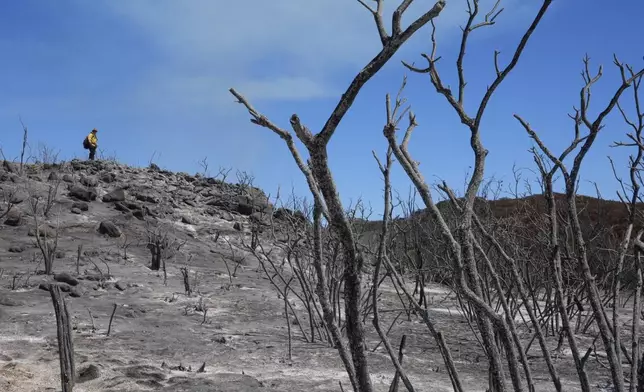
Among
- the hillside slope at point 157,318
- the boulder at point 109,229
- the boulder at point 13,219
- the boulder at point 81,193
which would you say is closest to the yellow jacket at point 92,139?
the hillside slope at point 157,318

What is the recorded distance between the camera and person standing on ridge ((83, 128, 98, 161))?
2158cm

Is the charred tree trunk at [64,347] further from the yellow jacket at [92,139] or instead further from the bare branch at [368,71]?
the yellow jacket at [92,139]

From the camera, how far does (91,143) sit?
70.8 feet

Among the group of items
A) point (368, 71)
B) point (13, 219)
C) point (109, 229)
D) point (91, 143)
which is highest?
point (91, 143)

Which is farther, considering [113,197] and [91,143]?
[91,143]

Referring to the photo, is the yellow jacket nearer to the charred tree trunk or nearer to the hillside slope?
the hillside slope

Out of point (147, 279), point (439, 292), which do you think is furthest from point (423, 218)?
point (147, 279)

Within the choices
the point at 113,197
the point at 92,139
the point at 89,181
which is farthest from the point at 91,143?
the point at 113,197

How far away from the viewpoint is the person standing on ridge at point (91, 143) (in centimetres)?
2158

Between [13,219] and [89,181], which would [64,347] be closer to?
[13,219]

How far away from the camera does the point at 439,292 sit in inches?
493

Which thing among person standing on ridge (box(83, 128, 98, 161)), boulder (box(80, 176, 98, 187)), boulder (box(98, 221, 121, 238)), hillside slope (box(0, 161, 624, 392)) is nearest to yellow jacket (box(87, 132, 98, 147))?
person standing on ridge (box(83, 128, 98, 161))

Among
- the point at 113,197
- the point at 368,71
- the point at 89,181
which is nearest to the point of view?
the point at 368,71

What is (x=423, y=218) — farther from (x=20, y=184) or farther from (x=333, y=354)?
(x=20, y=184)
